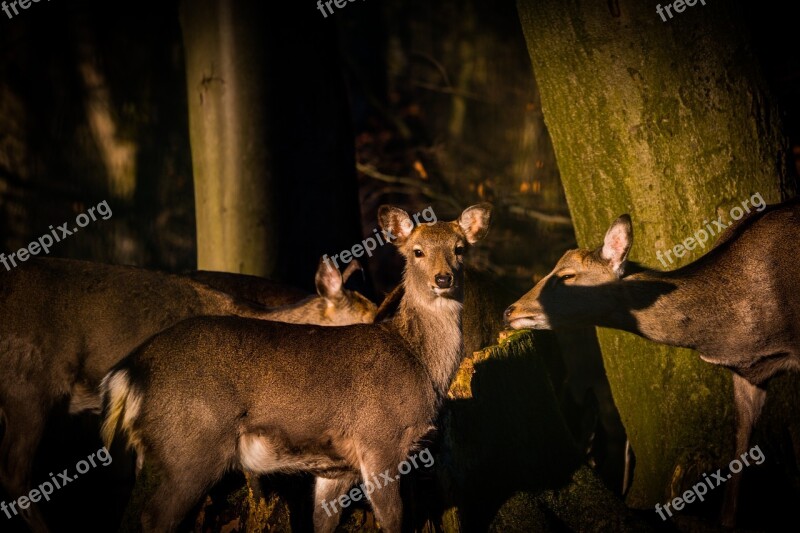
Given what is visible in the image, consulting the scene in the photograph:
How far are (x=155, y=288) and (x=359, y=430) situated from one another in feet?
10.6

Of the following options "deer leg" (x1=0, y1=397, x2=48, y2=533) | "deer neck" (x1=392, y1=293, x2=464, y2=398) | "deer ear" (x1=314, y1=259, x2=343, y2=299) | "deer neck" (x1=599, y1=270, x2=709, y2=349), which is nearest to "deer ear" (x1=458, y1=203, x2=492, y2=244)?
"deer neck" (x1=392, y1=293, x2=464, y2=398)

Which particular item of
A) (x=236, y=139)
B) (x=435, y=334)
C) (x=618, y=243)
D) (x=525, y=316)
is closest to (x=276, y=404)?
(x=435, y=334)

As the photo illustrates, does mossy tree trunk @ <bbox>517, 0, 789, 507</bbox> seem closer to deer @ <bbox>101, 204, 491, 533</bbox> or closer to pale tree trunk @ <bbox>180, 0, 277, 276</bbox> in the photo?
deer @ <bbox>101, 204, 491, 533</bbox>

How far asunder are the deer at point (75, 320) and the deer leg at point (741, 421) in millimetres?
3138

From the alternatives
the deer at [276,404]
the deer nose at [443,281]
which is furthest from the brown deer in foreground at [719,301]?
the deer at [276,404]

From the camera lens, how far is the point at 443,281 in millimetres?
6176

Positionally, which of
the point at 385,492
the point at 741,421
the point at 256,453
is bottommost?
the point at 741,421

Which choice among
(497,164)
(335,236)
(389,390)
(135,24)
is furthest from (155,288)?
(497,164)

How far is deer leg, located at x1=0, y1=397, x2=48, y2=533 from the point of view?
276 inches

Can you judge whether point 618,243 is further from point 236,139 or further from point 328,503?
point 236,139

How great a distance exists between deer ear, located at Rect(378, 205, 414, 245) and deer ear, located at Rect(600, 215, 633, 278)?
145 centimetres

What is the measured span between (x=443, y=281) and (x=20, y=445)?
3529 millimetres

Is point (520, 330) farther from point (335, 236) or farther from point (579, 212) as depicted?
point (335, 236)

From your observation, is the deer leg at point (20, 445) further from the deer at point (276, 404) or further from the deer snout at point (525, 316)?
the deer snout at point (525, 316)
